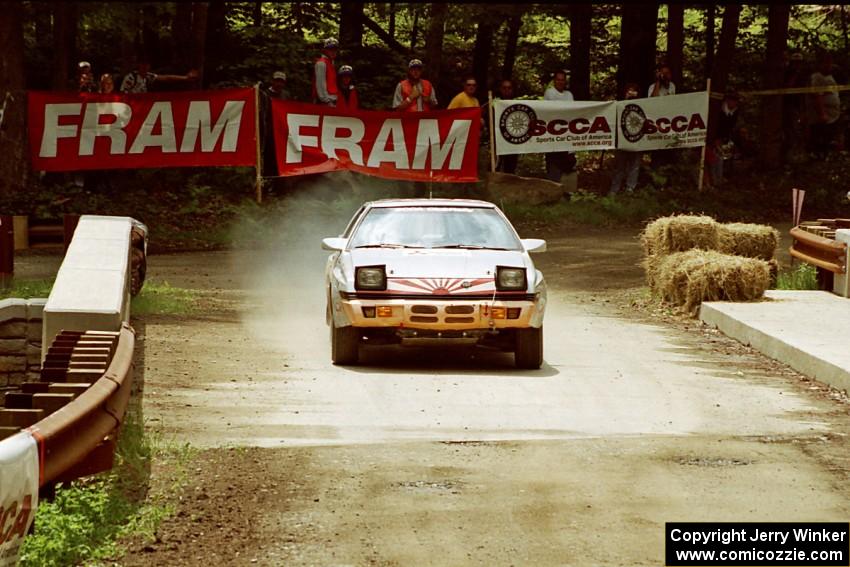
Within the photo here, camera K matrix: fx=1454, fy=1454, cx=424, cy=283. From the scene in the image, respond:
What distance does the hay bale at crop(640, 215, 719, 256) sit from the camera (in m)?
17.4

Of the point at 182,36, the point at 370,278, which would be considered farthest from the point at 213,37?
the point at 370,278

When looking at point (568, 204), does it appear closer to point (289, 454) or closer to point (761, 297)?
point (761, 297)

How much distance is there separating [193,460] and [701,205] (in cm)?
1957

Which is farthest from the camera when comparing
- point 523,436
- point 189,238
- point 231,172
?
point 231,172

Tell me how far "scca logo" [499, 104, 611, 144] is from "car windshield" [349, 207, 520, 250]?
12466mm

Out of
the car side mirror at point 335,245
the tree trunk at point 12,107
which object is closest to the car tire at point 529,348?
the car side mirror at point 335,245

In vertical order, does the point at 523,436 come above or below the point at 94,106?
below

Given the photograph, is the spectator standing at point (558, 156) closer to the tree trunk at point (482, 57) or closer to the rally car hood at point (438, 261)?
the tree trunk at point (482, 57)

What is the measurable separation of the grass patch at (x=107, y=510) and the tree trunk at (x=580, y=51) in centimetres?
2326

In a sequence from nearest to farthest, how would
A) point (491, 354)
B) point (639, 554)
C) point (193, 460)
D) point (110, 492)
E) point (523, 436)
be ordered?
point (639, 554) < point (110, 492) < point (193, 460) < point (523, 436) < point (491, 354)

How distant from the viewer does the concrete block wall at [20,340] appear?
11291 millimetres

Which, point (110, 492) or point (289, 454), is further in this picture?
point (289, 454)

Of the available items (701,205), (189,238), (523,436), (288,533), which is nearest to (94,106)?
(189,238)

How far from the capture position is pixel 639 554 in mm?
6469
